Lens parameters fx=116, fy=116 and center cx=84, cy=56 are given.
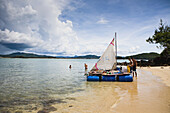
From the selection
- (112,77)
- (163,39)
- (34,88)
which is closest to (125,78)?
(112,77)

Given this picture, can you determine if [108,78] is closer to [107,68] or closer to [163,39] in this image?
[107,68]

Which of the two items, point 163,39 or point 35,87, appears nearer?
point 35,87

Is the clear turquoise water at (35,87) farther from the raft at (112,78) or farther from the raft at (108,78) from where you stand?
the raft at (108,78)

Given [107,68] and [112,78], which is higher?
[107,68]

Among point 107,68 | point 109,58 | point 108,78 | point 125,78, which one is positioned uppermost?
point 109,58

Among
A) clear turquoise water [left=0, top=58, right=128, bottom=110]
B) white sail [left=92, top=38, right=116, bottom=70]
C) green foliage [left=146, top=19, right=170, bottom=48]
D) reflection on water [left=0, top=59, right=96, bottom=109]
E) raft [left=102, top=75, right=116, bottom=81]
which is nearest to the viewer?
reflection on water [left=0, top=59, right=96, bottom=109]

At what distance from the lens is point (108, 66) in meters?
19.0

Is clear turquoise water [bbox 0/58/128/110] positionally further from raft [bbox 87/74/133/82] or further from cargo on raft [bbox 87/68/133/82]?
cargo on raft [bbox 87/68/133/82]

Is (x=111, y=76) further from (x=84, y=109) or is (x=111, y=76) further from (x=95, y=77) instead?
(x=84, y=109)

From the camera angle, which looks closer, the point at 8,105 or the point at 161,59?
the point at 8,105

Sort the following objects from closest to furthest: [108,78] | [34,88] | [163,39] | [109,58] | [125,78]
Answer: [34,88]
[125,78]
[108,78]
[109,58]
[163,39]

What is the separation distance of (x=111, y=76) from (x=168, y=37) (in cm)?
3474

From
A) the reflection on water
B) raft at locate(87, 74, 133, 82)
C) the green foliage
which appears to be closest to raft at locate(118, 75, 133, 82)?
raft at locate(87, 74, 133, 82)

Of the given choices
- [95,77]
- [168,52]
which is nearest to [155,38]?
[168,52]
